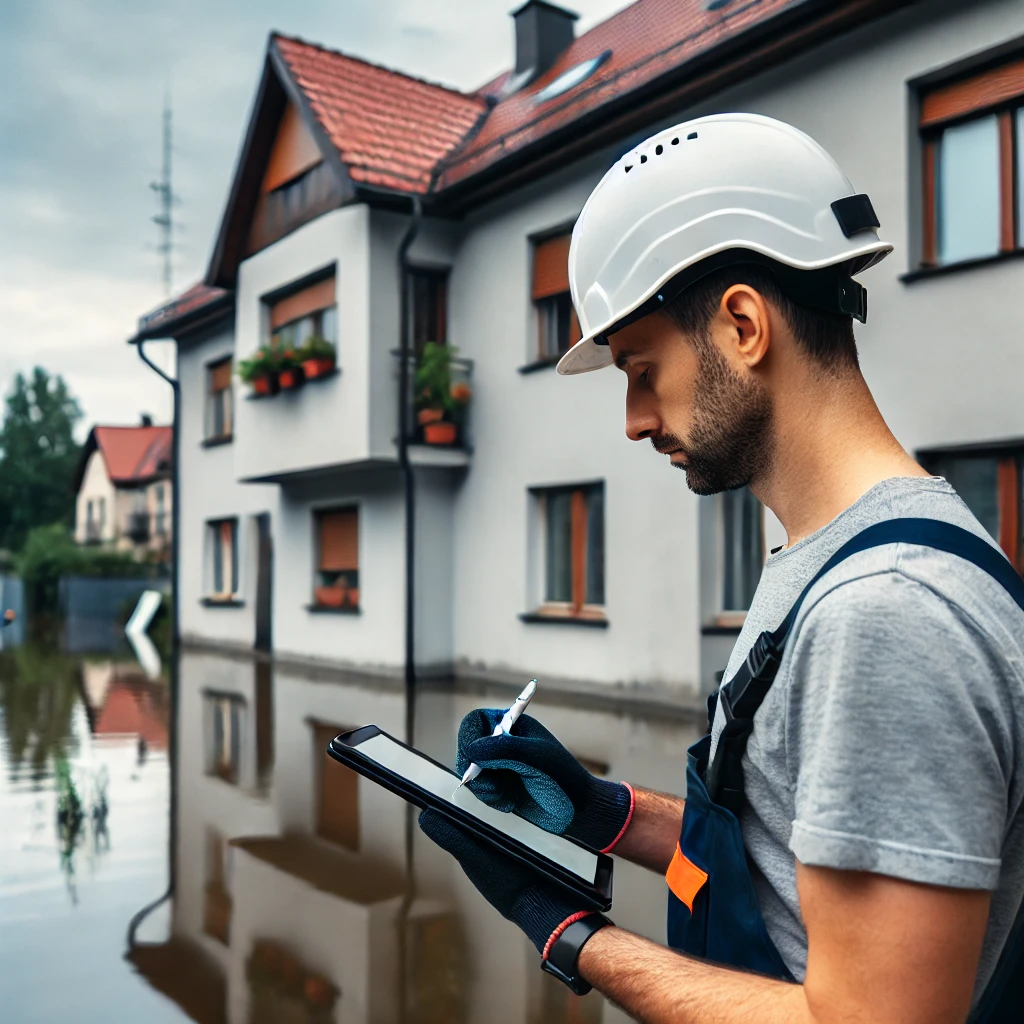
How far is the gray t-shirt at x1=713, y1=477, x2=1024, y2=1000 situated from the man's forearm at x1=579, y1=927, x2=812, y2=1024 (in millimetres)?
174

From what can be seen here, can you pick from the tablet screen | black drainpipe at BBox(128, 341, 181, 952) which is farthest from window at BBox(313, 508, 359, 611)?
the tablet screen

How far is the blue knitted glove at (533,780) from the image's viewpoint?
1.51m

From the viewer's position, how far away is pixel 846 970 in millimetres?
1020

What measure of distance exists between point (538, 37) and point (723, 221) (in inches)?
637

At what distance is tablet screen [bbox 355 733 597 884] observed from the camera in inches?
58.2

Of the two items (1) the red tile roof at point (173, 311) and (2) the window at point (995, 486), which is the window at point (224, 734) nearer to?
(2) the window at point (995, 486)

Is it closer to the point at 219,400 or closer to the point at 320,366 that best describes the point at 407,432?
the point at 320,366

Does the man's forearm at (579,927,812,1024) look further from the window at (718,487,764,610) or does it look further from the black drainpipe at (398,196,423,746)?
the black drainpipe at (398,196,423,746)

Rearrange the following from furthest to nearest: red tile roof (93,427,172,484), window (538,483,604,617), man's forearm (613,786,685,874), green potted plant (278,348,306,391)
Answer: red tile roof (93,427,172,484)
green potted plant (278,348,306,391)
window (538,483,604,617)
man's forearm (613,786,685,874)

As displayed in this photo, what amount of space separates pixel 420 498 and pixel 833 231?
13.0 metres

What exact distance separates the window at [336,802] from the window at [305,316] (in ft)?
24.8

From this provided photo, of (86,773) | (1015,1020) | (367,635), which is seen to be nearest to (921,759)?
(1015,1020)

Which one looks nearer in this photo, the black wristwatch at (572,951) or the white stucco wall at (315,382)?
the black wristwatch at (572,951)

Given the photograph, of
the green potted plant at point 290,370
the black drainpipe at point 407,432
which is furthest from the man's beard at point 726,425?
the green potted plant at point 290,370
